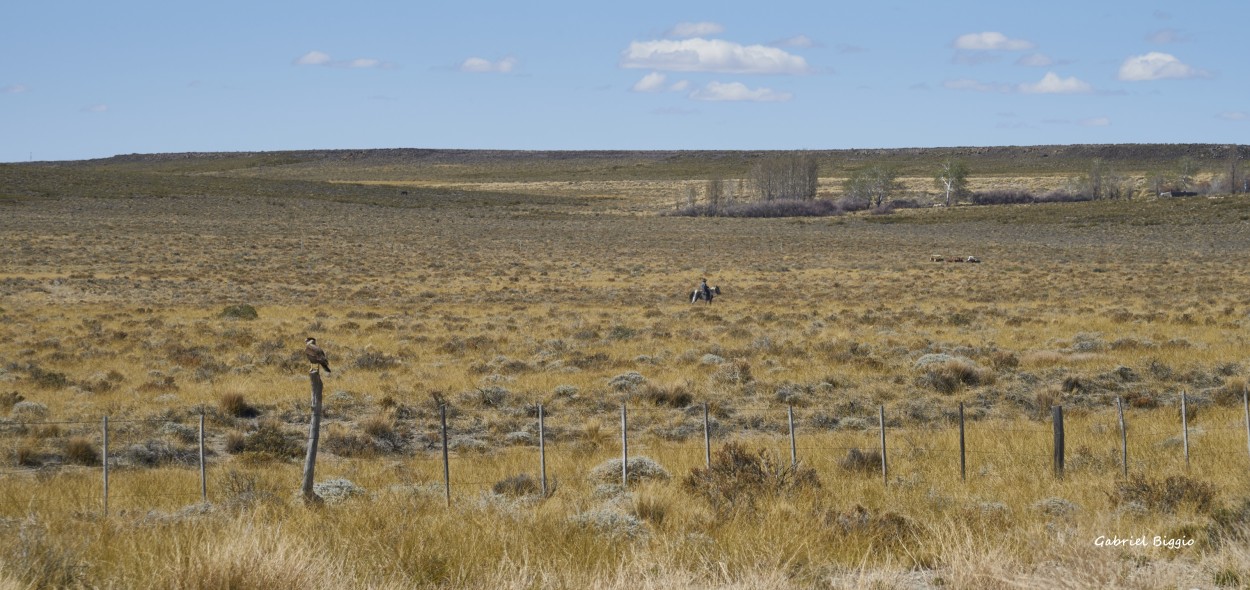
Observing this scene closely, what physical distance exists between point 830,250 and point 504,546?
206 ft

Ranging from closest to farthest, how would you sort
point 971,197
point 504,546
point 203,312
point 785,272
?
point 504,546 → point 203,312 → point 785,272 → point 971,197

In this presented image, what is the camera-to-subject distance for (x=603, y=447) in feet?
51.6

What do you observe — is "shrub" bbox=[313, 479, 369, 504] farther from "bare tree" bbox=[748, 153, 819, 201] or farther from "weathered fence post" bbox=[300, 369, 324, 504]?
"bare tree" bbox=[748, 153, 819, 201]

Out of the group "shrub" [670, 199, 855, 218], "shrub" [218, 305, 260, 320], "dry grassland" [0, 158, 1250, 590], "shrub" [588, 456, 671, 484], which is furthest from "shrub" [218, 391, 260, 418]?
"shrub" [670, 199, 855, 218]

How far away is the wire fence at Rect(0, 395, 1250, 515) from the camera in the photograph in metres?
12.3

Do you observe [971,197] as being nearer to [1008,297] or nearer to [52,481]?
[1008,297]

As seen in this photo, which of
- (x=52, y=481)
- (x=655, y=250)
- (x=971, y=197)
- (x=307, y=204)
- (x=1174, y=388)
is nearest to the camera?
(x=52, y=481)

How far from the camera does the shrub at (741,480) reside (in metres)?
10.2

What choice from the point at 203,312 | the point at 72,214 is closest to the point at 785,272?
the point at 203,312

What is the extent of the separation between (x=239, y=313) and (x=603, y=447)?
1980cm

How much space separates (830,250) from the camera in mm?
68812

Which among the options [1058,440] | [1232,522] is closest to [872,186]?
[1058,440]

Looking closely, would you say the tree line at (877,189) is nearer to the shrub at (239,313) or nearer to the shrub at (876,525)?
the shrub at (239,313)

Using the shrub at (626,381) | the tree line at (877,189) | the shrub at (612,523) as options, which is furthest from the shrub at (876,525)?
the tree line at (877,189)
